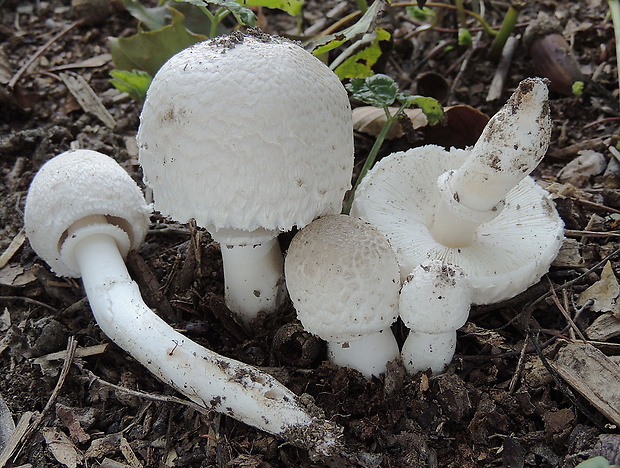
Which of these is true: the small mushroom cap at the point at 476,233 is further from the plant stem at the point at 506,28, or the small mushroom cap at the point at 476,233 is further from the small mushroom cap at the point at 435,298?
the plant stem at the point at 506,28

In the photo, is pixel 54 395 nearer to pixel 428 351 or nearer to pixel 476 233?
pixel 428 351

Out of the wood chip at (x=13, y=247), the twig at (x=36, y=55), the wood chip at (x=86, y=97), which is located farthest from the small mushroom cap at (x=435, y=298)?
the twig at (x=36, y=55)

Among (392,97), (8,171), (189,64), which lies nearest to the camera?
(189,64)

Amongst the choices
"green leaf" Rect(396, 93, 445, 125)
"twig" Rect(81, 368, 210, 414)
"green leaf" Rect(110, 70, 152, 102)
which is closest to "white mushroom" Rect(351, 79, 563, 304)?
"green leaf" Rect(396, 93, 445, 125)

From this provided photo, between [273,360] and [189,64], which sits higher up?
[189,64]

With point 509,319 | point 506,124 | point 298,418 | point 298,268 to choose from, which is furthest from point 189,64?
point 509,319

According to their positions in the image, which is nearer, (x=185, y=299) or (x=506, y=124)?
(x=506, y=124)

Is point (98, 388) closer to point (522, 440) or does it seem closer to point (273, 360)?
point (273, 360)
